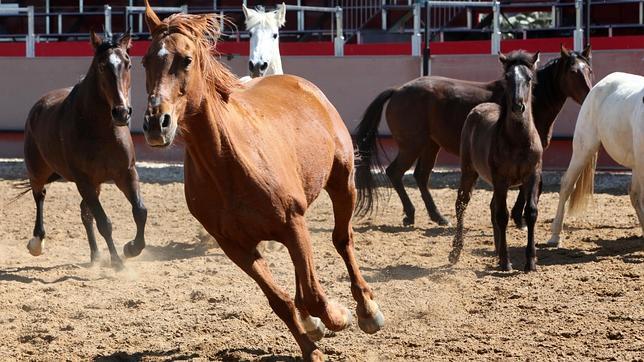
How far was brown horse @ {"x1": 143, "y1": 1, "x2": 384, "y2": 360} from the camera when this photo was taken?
4527mm

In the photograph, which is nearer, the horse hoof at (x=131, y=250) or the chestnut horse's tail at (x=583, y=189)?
the horse hoof at (x=131, y=250)

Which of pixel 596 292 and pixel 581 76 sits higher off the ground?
pixel 581 76

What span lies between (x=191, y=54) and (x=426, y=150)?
6885mm

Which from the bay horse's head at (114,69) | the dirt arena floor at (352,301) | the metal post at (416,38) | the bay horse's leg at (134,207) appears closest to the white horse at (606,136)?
the dirt arena floor at (352,301)

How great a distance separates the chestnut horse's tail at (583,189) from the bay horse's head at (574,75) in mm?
950

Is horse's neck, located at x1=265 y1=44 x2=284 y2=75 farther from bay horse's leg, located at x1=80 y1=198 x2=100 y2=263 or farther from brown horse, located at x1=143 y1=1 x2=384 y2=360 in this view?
brown horse, located at x1=143 y1=1 x2=384 y2=360

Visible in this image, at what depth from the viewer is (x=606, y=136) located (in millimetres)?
9242

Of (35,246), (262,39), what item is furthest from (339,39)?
(35,246)

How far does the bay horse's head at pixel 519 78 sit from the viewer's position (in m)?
7.73

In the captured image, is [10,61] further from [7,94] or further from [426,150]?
[426,150]

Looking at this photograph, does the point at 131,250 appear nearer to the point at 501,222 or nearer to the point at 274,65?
the point at 274,65

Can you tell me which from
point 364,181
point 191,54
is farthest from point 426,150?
point 191,54

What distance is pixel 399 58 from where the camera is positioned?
47.0ft

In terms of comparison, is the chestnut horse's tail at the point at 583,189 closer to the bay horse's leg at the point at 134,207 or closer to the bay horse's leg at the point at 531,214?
the bay horse's leg at the point at 531,214
